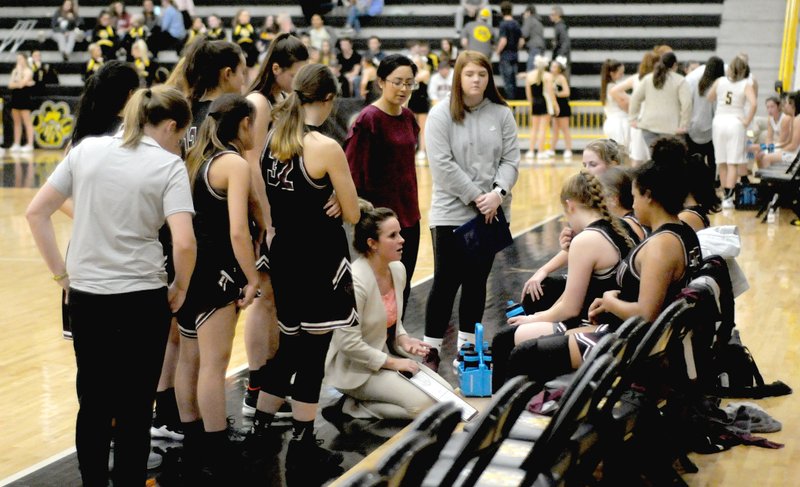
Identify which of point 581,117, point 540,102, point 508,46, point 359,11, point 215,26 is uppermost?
point 359,11

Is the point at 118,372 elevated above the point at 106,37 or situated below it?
above

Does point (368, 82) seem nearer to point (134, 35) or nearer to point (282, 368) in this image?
point (134, 35)

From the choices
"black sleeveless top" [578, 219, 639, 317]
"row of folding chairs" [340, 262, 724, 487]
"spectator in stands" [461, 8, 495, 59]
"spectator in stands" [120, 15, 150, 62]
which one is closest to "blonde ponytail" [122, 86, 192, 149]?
"row of folding chairs" [340, 262, 724, 487]

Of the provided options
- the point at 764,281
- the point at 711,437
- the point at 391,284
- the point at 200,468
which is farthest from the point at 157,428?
the point at 764,281

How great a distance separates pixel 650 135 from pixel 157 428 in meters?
7.07

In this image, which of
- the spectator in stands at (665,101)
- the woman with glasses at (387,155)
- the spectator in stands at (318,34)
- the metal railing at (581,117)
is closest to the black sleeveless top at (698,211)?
the woman with glasses at (387,155)

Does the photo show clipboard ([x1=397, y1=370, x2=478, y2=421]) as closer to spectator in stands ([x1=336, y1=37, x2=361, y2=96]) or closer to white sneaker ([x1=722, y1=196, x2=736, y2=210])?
white sneaker ([x1=722, y1=196, x2=736, y2=210])

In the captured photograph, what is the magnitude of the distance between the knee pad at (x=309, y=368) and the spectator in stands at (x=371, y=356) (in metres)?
0.47

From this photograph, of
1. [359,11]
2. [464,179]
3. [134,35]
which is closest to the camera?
[464,179]

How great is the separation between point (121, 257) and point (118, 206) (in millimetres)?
141

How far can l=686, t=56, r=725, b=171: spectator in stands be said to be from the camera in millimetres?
10914

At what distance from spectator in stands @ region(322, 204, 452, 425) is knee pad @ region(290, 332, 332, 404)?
18.3 inches

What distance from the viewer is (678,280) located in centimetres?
385

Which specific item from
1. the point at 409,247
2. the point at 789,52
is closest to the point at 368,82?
the point at 789,52
